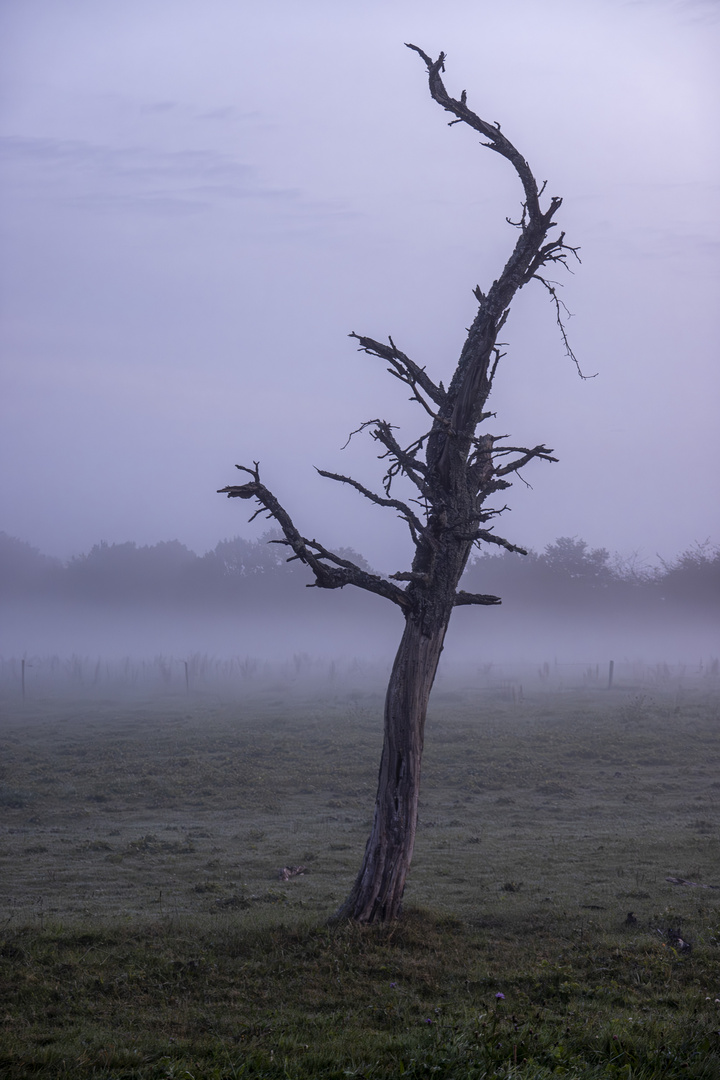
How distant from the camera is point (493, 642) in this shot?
8031 centimetres

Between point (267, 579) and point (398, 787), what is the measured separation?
81.6 metres

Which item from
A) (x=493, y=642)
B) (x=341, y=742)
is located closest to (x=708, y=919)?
(x=341, y=742)

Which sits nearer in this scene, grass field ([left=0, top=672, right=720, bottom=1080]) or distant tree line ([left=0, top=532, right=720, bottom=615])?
A: grass field ([left=0, top=672, right=720, bottom=1080])

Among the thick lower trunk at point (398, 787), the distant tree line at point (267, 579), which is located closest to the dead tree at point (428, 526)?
the thick lower trunk at point (398, 787)

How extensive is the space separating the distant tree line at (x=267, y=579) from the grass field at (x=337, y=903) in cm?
4359

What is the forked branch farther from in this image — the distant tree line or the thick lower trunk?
the distant tree line

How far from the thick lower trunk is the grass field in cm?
38

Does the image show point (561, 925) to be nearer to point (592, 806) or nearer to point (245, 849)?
point (245, 849)

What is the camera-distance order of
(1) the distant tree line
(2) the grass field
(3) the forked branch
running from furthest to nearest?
(1) the distant tree line → (3) the forked branch → (2) the grass field

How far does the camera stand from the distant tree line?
71312mm

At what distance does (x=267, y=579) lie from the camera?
299 feet

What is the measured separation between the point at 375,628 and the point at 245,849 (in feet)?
243

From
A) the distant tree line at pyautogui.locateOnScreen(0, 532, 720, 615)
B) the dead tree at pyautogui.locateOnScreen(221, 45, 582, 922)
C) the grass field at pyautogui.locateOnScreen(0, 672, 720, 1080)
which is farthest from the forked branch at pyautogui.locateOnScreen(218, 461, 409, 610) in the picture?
the distant tree line at pyautogui.locateOnScreen(0, 532, 720, 615)

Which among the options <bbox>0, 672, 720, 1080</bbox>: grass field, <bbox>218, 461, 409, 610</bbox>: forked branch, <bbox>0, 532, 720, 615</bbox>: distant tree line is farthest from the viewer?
<bbox>0, 532, 720, 615</bbox>: distant tree line
